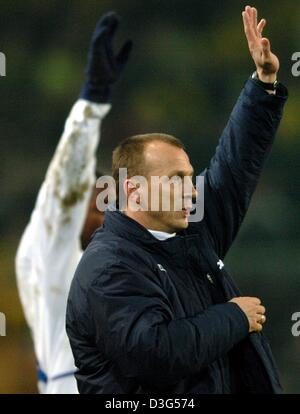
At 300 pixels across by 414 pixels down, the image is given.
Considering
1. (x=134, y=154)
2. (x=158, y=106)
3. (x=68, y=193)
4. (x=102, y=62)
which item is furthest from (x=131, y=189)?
(x=158, y=106)

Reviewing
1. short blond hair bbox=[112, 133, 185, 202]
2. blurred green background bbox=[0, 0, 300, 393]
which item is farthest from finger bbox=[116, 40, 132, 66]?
short blond hair bbox=[112, 133, 185, 202]

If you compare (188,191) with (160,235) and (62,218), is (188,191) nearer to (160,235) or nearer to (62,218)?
(160,235)

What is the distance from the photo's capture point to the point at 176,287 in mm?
1560

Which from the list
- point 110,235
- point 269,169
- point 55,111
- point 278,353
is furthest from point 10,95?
point 110,235

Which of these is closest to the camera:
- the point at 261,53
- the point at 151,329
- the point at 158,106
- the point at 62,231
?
the point at 151,329

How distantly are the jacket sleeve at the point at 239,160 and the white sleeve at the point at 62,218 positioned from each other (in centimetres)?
93

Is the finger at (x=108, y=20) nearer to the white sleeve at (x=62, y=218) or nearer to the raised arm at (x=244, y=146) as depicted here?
the white sleeve at (x=62, y=218)

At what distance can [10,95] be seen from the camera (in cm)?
294

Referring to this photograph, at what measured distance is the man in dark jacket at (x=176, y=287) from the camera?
147 centimetres

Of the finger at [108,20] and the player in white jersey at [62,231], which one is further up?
the finger at [108,20]

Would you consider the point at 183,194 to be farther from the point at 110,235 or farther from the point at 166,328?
the point at 166,328

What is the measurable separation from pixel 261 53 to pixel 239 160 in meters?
0.21

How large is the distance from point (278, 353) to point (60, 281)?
32.1 inches

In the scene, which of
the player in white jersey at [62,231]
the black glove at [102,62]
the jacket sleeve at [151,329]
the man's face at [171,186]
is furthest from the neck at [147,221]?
the black glove at [102,62]
